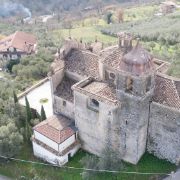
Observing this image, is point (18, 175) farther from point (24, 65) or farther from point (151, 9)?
point (151, 9)

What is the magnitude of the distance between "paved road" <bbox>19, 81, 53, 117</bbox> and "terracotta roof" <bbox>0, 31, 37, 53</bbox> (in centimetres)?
2904

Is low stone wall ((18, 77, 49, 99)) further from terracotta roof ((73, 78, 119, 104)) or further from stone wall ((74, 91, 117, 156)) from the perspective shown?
terracotta roof ((73, 78, 119, 104))

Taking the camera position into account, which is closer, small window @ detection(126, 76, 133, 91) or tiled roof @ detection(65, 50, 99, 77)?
small window @ detection(126, 76, 133, 91)

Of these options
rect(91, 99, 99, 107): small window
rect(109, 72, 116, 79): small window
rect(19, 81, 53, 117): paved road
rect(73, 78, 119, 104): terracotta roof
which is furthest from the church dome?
rect(19, 81, 53, 117): paved road

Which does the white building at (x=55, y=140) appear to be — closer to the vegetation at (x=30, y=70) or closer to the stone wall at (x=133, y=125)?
the stone wall at (x=133, y=125)

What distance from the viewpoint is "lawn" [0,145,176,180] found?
154 feet

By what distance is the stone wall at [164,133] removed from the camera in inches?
1762

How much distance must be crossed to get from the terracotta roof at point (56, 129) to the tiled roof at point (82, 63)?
679cm

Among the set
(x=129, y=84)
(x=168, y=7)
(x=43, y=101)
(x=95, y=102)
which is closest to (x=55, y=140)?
(x=95, y=102)

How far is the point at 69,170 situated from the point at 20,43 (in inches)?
2129

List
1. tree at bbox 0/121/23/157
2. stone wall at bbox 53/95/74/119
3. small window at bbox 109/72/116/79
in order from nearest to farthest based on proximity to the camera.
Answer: small window at bbox 109/72/116/79, tree at bbox 0/121/23/157, stone wall at bbox 53/95/74/119

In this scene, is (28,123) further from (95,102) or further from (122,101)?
(122,101)

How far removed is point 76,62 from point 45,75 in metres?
20.7

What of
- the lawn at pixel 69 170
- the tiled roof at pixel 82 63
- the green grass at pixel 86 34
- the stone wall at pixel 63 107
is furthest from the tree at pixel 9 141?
the green grass at pixel 86 34
